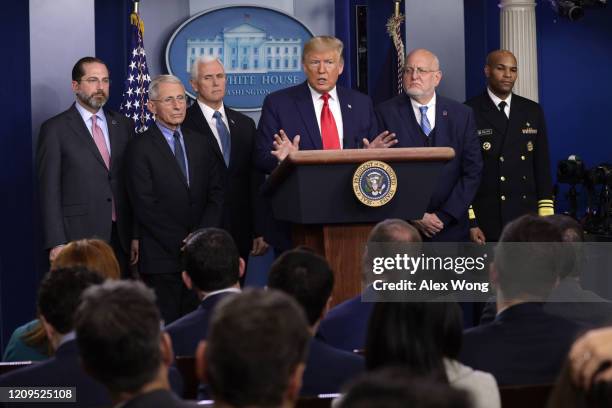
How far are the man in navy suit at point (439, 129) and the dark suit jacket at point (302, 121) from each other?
34 cm

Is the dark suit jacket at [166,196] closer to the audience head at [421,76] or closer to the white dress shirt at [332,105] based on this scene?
the white dress shirt at [332,105]

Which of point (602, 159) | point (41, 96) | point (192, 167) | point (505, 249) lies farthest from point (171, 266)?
point (602, 159)

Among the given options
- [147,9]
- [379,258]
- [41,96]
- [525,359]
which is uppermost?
[147,9]

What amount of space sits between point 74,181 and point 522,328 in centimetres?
318

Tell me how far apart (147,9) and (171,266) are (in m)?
2.99

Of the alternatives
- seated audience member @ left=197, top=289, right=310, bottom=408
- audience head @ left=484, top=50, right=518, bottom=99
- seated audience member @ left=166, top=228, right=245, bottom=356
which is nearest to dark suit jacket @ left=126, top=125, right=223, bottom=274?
audience head @ left=484, top=50, right=518, bottom=99

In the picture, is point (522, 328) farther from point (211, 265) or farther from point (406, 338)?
point (211, 265)

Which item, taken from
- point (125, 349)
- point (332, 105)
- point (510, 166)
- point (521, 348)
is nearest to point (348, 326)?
point (521, 348)

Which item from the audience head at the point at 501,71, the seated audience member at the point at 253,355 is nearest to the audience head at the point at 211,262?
the seated audience member at the point at 253,355

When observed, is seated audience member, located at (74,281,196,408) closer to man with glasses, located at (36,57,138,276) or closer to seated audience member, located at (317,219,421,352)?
seated audience member, located at (317,219,421,352)

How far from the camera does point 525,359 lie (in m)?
2.63

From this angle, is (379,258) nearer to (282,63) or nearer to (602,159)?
(282,63)

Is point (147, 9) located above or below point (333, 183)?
above

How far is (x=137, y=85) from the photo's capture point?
6797 millimetres
